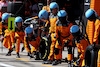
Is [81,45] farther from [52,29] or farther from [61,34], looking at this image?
[52,29]

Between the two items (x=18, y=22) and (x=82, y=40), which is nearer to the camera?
(x=82, y=40)

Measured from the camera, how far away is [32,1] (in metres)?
18.4

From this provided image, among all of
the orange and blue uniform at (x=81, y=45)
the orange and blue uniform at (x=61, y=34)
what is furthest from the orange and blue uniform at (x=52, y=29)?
the orange and blue uniform at (x=81, y=45)

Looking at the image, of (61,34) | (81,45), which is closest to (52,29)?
(61,34)

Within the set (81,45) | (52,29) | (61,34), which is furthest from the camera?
(52,29)

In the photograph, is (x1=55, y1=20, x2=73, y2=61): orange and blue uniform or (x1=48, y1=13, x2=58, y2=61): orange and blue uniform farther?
(x1=48, y1=13, x2=58, y2=61): orange and blue uniform

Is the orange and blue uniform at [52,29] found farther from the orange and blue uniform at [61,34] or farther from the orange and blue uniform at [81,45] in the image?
the orange and blue uniform at [81,45]

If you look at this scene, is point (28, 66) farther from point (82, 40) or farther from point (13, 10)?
point (13, 10)

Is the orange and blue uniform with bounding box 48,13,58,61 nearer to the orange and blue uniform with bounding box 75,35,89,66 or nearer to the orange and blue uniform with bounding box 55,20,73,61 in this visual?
the orange and blue uniform with bounding box 55,20,73,61

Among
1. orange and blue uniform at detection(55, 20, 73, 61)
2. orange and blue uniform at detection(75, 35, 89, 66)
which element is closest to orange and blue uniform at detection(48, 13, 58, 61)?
orange and blue uniform at detection(55, 20, 73, 61)

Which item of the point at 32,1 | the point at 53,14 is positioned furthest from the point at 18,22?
the point at 32,1

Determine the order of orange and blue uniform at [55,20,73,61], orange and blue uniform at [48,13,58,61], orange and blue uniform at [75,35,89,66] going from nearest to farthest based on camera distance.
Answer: orange and blue uniform at [75,35,89,66]
orange and blue uniform at [55,20,73,61]
orange and blue uniform at [48,13,58,61]

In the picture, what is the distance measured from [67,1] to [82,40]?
5322 mm

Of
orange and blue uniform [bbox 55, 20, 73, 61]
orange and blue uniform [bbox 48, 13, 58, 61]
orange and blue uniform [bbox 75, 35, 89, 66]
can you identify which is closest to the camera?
orange and blue uniform [bbox 75, 35, 89, 66]
